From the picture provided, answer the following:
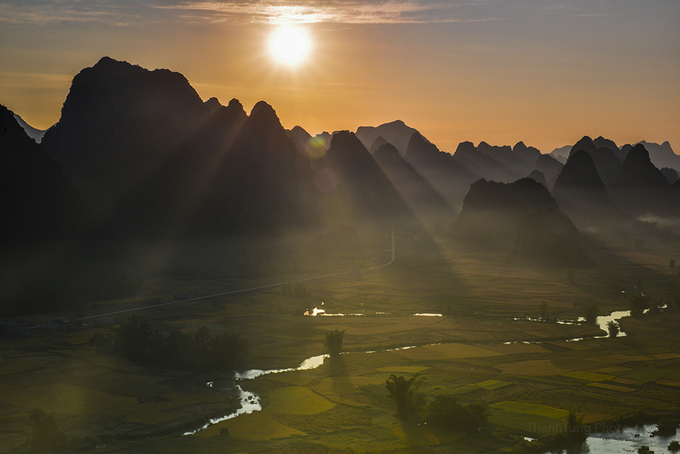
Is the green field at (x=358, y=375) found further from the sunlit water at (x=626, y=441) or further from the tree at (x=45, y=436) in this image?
the tree at (x=45, y=436)

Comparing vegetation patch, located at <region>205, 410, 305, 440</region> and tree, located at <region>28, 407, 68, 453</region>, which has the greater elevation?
tree, located at <region>28, 407, 68, 453</region>

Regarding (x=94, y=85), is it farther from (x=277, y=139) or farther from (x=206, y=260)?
(x=206, y=260)

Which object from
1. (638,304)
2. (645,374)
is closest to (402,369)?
(645,374)

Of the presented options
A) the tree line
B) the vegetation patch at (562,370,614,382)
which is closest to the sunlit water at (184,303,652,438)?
the tree line

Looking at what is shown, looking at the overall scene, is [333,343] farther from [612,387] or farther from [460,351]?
[612,387]

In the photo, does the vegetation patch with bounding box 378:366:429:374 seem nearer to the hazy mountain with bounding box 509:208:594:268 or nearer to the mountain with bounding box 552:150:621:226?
the hazy mountain with bounding box 509:208:594:268

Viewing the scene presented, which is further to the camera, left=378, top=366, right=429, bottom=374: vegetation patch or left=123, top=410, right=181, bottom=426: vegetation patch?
left=378, top=366, right=429, bottom=374: vegetation patch

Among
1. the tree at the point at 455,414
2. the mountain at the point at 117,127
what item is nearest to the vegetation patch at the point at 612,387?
the tree at the point at 455,414
